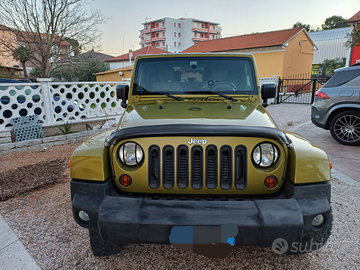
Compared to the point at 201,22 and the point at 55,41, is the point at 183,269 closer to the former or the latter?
the point at 55,41

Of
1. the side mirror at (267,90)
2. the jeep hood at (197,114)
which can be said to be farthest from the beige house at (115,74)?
the jeep hood at (197,114)

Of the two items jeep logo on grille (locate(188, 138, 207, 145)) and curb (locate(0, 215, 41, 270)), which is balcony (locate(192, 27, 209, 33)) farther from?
jeep logo on grille (locate(188, 138, 207, 145))

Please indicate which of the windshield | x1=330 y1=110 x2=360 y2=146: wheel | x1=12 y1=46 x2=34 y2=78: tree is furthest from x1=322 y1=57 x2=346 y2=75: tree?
the windshield

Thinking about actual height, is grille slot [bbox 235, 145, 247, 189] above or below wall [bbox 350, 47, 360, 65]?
below

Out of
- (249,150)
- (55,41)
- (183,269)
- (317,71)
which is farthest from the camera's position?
(317,71)

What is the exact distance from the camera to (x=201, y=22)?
3039 inches

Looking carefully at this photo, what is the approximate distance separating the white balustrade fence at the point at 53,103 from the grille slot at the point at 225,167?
613cm

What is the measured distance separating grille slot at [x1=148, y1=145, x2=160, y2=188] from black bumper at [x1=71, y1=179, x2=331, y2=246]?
0.60ft

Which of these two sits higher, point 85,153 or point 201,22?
point 201,22

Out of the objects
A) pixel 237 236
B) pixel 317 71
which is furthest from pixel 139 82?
pixel 317 71

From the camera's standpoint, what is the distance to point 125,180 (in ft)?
6.73

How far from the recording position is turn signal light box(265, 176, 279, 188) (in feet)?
6.56

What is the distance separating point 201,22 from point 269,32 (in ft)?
181

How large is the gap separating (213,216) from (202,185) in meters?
0.30
